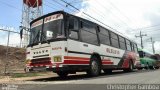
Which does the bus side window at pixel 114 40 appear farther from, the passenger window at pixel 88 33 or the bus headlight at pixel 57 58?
the bus headlight at pixel 57 58

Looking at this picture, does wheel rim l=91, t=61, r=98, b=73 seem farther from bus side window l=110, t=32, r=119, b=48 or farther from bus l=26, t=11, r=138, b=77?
bus side window l=110, t=32, r=119, b=48

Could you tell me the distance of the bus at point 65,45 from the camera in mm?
13562

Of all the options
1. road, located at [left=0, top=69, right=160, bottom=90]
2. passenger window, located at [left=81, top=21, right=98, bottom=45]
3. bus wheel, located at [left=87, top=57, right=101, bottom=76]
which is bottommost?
road, located at [left=0, top=69, right=160, bottom=90]

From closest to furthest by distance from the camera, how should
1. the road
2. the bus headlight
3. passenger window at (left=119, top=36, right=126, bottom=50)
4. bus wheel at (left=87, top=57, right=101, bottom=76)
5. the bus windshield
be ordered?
the road < the bus headlight < the bus windshield < bus wheel at (left=87, top=57, right=101, bottom=76) < passenger window at (left=119, top=36, right=126, bottom=50)

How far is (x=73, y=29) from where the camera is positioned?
14.3 metres

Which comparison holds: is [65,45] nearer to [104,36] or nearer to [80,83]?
[80,83]

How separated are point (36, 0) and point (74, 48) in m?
34.7

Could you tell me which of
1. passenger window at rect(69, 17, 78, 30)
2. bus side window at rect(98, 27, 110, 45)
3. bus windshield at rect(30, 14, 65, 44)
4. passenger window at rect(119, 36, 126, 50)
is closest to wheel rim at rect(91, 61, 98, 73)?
bus side window at rect(98, 27, 110, 45)

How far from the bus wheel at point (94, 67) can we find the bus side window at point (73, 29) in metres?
1.94

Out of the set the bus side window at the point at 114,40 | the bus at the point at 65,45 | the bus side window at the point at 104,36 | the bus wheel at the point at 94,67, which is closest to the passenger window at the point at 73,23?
the bus at the point at 65,45

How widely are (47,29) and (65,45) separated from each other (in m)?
1.43

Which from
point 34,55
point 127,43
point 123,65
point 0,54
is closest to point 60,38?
point 34,55

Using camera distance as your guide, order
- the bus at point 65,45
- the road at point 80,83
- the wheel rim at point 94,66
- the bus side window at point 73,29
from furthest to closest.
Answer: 1. the wheel rim at point 94,66
2. the bus side window at point 73,29
3. the bus at point 65,45
4. the road at point 80,83

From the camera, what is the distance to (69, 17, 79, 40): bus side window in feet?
46.0
